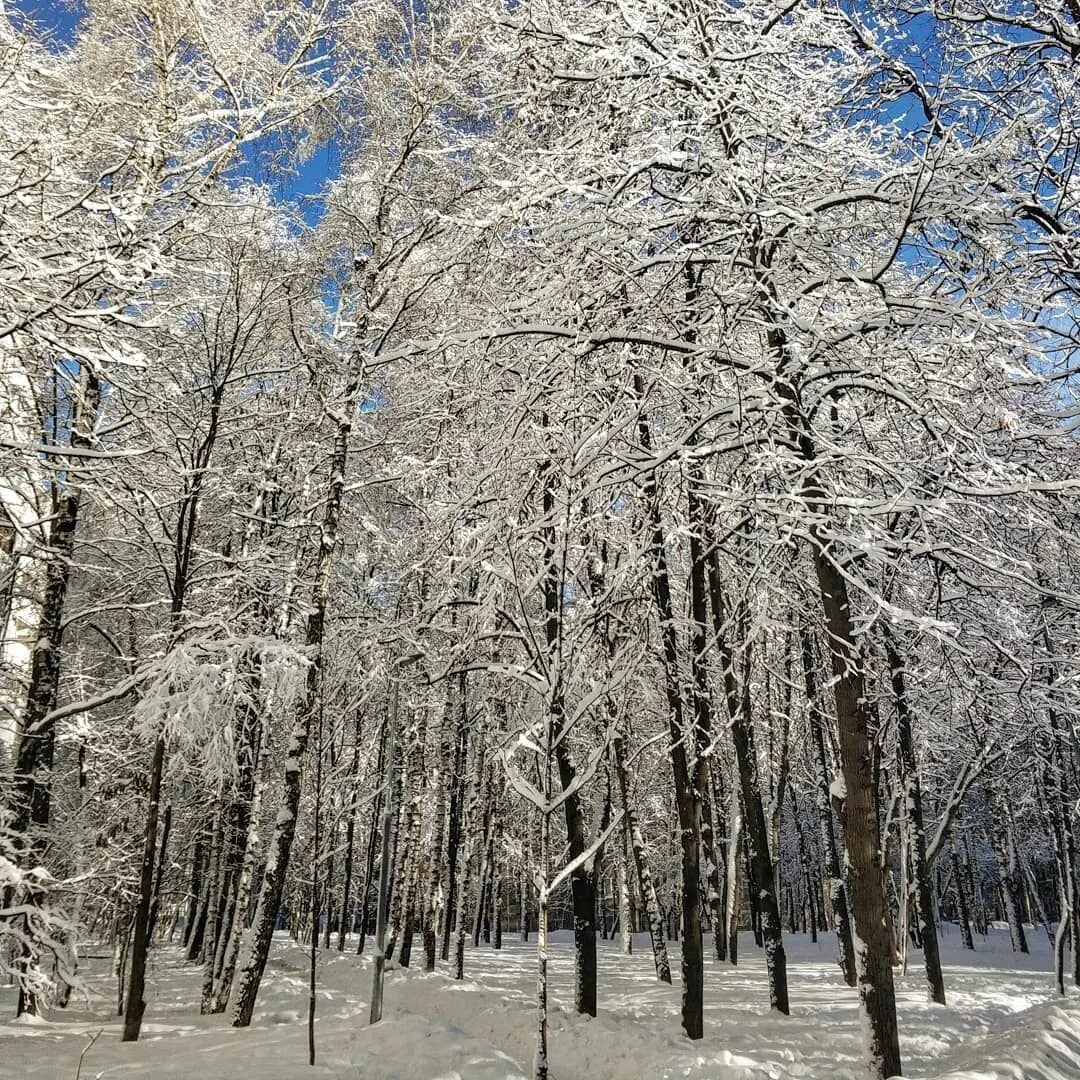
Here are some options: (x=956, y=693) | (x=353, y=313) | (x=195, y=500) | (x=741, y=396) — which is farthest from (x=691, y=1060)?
(x=353, y=313)

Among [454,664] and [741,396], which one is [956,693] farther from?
[454,664]

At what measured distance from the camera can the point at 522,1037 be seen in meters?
9.69

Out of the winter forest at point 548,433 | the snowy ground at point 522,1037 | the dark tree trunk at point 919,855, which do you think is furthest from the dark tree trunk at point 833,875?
the dark tree trunk at point 919,855

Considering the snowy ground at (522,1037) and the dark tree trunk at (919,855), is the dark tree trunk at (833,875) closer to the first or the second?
the snowy ground at (522,1037)

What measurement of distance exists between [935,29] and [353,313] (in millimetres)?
8296

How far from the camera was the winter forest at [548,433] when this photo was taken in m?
6.18

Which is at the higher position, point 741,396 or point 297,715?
point 741,396

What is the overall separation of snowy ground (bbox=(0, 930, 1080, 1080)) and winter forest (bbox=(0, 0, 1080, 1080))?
0.33ft

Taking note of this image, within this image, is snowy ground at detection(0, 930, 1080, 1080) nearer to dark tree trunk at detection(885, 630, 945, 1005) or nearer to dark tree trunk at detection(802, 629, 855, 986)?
dark tree trunk at detection(885, 630, 945, 1005)

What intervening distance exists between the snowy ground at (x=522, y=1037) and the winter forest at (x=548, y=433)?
10 centimetres

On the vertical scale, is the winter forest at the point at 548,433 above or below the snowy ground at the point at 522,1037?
above

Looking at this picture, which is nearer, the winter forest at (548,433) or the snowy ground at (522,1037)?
the winter forest at (548,433)

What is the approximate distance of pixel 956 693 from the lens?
812cm

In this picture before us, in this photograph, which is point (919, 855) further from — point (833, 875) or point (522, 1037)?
point (522, 1037)
